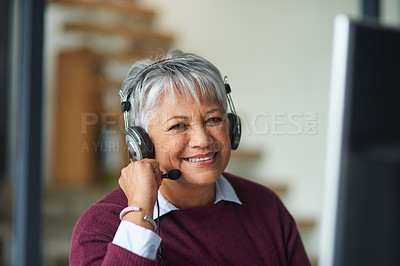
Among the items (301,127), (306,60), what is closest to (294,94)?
(306,60)

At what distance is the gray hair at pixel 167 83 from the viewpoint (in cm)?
122

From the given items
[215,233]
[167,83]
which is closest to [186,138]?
[167,83]

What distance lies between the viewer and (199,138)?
121 cm

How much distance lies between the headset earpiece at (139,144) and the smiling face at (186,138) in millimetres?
27

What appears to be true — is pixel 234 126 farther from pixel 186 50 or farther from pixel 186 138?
pixel 186 50

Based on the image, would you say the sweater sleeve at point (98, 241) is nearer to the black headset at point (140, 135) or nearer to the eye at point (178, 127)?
the black headset at point (140, 135)

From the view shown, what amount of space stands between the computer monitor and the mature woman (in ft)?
1.82

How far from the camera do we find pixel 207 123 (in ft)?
4.11

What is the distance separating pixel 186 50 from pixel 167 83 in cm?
210

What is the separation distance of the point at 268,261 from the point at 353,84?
753 millimetres

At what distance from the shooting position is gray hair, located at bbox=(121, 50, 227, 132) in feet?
4.00

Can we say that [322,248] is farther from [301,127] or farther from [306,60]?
[306,60]

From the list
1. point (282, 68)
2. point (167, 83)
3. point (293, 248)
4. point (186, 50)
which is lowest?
point (293, 248)

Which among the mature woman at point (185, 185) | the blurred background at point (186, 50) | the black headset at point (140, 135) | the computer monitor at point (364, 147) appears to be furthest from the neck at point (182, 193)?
the blurred background at point (186, 50)
